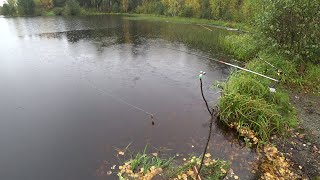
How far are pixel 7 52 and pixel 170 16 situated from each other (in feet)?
149

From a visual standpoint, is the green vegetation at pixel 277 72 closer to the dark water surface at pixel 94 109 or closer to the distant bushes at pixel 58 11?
the dark water surface at pixel 94 109

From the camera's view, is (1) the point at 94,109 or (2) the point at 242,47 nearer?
(1) the point at 94,109

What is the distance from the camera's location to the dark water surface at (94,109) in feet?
Answer: 32.3

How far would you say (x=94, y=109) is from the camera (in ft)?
44.8

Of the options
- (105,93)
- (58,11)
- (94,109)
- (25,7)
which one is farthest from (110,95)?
(25,7)

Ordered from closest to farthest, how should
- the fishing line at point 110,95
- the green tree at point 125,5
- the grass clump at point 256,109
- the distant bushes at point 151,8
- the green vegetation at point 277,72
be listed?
the grass clump at point 256,109, the green vegetation at point 277,72, the fishing line at point 110,95, the distant bushes at point 151,8, the green tree at point 125,5

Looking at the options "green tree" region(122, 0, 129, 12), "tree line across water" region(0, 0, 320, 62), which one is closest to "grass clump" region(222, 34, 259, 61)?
"tree line across water" region(0, 0, 320, 62)

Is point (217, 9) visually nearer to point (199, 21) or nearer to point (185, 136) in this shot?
point (199, 21)

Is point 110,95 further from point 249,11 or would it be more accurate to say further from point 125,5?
point 125,5

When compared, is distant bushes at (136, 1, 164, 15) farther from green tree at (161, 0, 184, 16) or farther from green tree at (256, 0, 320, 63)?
green tree at (256, 0, 320, 63)

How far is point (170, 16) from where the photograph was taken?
64.0m

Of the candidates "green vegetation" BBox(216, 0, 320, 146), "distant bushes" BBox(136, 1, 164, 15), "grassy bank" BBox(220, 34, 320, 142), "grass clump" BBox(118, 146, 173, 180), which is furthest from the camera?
"distant bushes" BBox(136, 1, 164, 15)

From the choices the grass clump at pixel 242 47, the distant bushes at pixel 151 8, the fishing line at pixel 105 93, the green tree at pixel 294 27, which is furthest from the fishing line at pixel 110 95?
the distant bushes at pixel 151 8

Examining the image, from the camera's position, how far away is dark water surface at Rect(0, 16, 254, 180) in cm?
984
